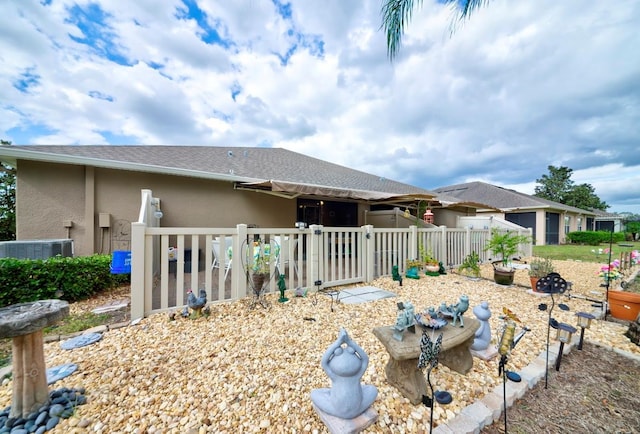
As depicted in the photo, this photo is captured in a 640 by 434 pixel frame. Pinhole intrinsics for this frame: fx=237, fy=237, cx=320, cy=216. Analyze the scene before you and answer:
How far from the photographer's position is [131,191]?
18.1ft

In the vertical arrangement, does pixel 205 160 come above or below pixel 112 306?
above

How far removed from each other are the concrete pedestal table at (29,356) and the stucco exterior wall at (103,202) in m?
4.67

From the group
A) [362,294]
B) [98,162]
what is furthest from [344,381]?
[98,162]

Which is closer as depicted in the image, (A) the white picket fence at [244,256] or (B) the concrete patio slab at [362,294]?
(A) the white picket fence at [244,256]

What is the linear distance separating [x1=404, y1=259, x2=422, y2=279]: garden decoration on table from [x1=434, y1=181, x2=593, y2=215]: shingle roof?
1076 cm

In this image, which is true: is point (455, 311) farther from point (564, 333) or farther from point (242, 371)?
point (242, 371)

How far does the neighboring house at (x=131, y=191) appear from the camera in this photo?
15.7ft

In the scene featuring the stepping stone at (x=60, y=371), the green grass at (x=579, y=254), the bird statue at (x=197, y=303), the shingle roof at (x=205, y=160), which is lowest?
the green grass at (x=579, y=254)

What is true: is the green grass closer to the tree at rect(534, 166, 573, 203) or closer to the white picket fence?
the white picket fence

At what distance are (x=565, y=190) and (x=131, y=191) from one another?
136ft

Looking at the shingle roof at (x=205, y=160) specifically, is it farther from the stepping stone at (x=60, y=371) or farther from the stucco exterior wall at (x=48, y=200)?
the stepping stone at (x=60, y=371)

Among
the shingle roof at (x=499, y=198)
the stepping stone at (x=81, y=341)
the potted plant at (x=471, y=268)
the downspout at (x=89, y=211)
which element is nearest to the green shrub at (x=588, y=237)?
the shingle roof at (x=499, y=198)

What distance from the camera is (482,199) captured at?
18281mm

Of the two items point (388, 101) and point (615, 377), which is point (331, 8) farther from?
point (615, 377)
